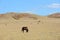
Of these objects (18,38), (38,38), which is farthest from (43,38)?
(18,38)

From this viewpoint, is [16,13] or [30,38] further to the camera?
[16,13]

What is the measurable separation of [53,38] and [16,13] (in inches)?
2336

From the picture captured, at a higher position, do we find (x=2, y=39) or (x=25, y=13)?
Answer: (x=25, y=13)

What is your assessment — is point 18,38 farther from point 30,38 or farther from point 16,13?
point 16,13

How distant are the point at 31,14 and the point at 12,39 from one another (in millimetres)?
60381

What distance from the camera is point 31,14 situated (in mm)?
77750

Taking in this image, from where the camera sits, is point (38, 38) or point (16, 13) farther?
point (16, 13)

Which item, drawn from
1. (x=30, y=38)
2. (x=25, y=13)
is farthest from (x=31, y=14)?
(x=30, y=38)

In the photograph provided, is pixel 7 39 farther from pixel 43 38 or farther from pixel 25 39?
pixel 43 38

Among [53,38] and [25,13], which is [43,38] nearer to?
[53,38]

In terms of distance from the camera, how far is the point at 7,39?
57.0 feet

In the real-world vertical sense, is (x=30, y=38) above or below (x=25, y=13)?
below

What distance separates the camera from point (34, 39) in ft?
57.7

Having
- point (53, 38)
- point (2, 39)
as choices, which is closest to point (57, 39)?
point (53, 38)
